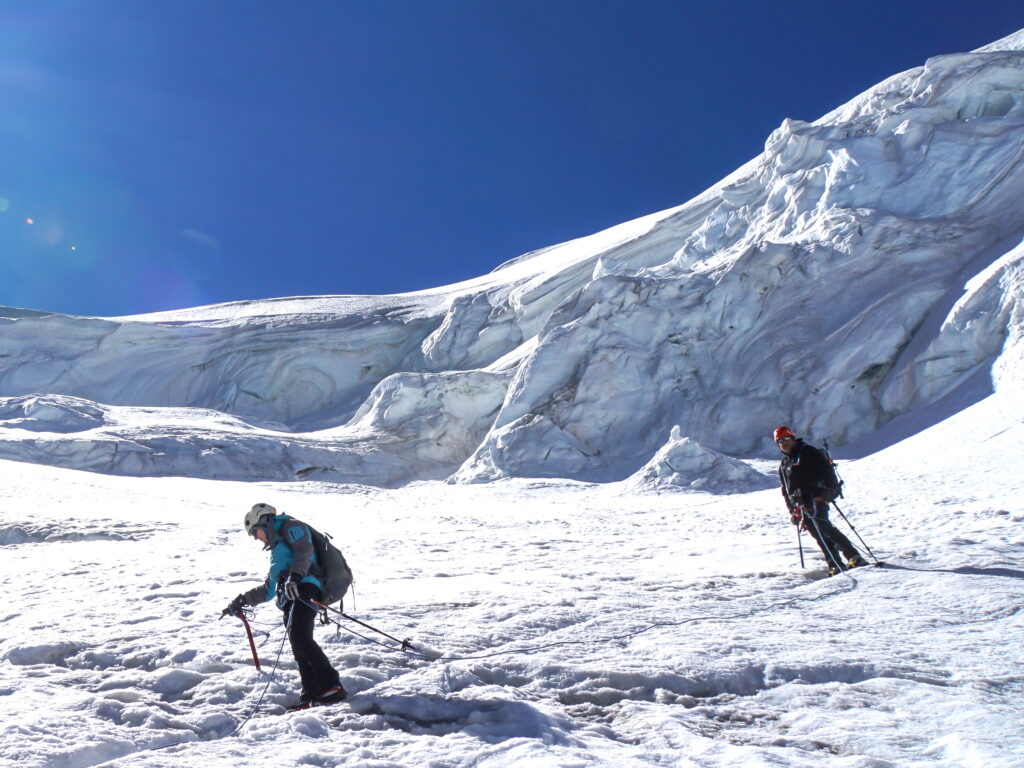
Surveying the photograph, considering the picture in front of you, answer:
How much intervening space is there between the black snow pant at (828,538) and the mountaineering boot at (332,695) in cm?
407

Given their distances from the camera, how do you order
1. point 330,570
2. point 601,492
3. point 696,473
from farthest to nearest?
point 601,492
point 696,473
point 330,570

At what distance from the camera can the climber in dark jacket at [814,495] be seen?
21.1 feet

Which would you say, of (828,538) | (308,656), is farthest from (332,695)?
(828,538)

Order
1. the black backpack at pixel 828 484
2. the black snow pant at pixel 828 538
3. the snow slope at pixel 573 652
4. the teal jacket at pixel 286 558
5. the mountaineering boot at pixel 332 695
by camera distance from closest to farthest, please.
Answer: the snow slope at pixel 573 652 → the mountaineering boot at pixel 332 695 → the teal jacket at pixel 286 558 → the black snow pant at pixel 828 538 → the black backpack at pixel 828 484

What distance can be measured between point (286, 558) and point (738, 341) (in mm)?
15243

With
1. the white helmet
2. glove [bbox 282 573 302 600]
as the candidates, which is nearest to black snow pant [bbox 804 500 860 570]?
glove [bbox 282 573 302 600]

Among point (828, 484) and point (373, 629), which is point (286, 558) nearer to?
point (373, 629)

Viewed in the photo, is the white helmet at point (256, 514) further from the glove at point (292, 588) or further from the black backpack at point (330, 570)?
the glove at point (292, 588)

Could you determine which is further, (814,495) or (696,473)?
(696,473)

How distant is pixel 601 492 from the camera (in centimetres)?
1395

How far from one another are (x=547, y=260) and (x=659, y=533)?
27.0 metres

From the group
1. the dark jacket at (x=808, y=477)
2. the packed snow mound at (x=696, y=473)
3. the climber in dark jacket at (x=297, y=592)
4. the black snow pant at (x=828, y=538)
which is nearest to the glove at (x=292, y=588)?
the climber in dark jacket at (x=297, y=592)

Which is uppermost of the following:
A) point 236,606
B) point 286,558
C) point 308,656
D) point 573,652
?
point 286,558

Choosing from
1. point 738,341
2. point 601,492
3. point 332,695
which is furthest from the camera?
point 738,341
